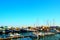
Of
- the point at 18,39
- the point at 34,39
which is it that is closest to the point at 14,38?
the point at 18,39

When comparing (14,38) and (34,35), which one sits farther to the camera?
(34,35)

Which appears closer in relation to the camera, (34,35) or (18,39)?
(18,39)

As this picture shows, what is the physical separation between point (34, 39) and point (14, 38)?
7082 mm

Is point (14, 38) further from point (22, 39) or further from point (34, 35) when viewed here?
point (34, 35)

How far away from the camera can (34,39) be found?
2184 inches

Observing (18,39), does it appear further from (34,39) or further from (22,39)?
(34,39)

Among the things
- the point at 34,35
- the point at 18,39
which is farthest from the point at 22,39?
the point at 34,35

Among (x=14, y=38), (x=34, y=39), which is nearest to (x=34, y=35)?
(x=34, y=39)

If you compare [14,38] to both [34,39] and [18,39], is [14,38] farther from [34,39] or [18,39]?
[34,39]

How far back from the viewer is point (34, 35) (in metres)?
60.2

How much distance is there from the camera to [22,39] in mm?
A: 53281

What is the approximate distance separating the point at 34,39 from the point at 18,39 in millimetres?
6059

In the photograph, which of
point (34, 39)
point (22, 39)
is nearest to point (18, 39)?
point (22, 39)

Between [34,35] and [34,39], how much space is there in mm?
4876
